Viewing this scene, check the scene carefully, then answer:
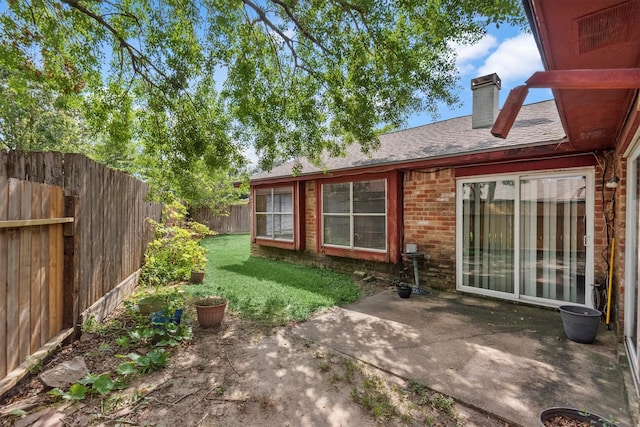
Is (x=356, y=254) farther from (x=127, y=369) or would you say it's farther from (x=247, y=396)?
(x=127, y=369)

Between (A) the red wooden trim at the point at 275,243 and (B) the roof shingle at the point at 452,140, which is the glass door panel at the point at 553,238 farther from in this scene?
(A) the red wooden trim at the point at 275,243

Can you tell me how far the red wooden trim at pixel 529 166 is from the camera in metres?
4.57

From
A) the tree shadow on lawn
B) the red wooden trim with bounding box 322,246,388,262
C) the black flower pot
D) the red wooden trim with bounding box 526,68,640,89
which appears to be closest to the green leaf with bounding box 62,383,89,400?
the tree shadow on lawn

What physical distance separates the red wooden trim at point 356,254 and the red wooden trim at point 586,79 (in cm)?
575

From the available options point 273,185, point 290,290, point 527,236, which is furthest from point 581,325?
point 273,185

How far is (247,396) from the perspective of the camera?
2693 millimetres

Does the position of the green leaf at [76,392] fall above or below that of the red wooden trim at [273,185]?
below

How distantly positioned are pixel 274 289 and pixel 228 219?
14.2 m

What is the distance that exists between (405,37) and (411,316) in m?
4.55

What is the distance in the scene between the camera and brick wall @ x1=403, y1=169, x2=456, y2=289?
5965mm

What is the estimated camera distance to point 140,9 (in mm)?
5176

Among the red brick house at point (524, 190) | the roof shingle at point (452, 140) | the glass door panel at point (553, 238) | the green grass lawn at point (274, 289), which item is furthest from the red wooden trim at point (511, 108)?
the glass door panel at point (553, 238)

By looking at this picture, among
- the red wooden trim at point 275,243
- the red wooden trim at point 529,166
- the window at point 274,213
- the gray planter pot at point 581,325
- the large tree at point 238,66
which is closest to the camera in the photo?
the gray planter pot at point 581,325

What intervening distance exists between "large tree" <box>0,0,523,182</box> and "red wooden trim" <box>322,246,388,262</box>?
2.55m
